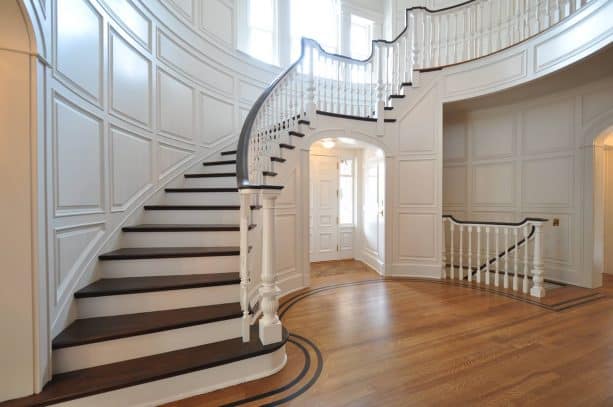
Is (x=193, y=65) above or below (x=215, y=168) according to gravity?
above

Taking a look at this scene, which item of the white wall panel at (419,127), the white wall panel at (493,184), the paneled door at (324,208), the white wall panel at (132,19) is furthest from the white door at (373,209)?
the white wall panel at (132,19)

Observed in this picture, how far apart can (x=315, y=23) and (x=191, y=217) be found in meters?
4.89

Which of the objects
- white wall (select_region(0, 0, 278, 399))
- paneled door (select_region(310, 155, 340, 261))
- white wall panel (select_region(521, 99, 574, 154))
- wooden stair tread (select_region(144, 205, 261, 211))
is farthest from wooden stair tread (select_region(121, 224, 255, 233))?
white wall panel (select_region(521, 99, 574, 154))

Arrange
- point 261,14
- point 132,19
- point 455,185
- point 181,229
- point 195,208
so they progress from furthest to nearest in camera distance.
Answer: point 455,185 → point 261,14 → point 195,208 → point 132,19 → point 181,229

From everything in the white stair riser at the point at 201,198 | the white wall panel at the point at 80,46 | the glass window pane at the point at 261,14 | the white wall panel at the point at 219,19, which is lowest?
the white stair riser at the point at 201,198

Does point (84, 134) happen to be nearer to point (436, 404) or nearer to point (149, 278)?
point (149, 278)

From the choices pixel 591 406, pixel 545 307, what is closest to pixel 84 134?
pixel 591 406

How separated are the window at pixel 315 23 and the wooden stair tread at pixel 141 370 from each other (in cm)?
507

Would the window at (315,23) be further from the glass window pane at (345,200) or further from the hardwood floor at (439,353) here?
the hardwood floor at (439,353)

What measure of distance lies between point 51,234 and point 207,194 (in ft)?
5.29

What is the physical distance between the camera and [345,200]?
6102 mm

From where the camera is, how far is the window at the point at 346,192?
6055 millimetres

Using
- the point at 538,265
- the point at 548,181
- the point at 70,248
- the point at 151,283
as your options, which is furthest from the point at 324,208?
the point at 70,248

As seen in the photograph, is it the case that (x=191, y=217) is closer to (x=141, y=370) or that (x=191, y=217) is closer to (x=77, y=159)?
(x=77, y=159)
